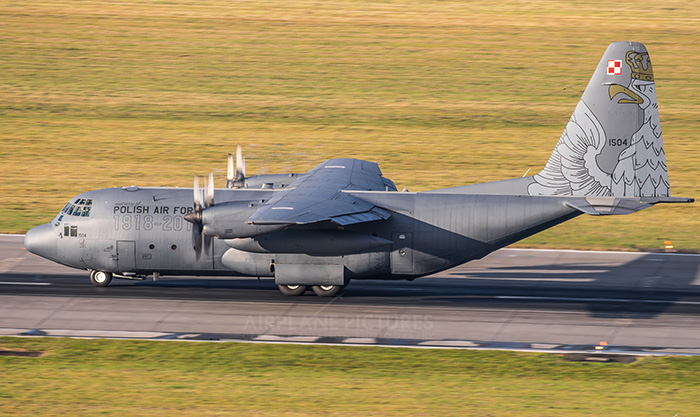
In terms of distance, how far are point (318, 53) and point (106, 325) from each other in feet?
144

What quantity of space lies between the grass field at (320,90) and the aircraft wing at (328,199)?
9.16 m

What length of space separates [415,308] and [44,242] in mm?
12307

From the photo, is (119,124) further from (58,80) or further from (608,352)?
(608,352)

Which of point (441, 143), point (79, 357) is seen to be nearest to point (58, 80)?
point (441, 143)

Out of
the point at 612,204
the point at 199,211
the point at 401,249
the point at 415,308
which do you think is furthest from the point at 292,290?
the point at 612,204

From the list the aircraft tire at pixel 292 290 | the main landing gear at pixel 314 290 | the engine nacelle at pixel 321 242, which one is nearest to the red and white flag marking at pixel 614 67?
the engine nacelle at pixel 321 242

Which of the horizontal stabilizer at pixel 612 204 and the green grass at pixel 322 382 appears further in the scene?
the horizontal stabilizer at pixel 612 204

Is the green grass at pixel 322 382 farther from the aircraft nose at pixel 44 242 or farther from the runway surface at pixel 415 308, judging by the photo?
the aircraft nose at pixel 44 242

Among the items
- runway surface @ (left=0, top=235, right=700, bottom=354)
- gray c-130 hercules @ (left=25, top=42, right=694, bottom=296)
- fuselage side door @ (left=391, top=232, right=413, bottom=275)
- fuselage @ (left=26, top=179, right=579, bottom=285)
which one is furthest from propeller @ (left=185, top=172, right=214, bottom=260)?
fuselage side door @ (left=391, top=232, right=413, bottom=275)

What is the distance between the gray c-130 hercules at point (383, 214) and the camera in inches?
1091

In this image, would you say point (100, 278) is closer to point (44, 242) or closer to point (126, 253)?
point (126, 253)

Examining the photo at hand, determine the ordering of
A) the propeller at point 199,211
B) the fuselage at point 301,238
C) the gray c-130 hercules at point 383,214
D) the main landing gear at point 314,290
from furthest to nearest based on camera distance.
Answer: the main landing gear at point 314,290 → the fuselage at point 301,238 → the gray c-130 hercules at point 383,214 → the propeller at point 199,211

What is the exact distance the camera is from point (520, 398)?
20844mm

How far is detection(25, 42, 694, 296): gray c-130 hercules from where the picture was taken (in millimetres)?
27719
